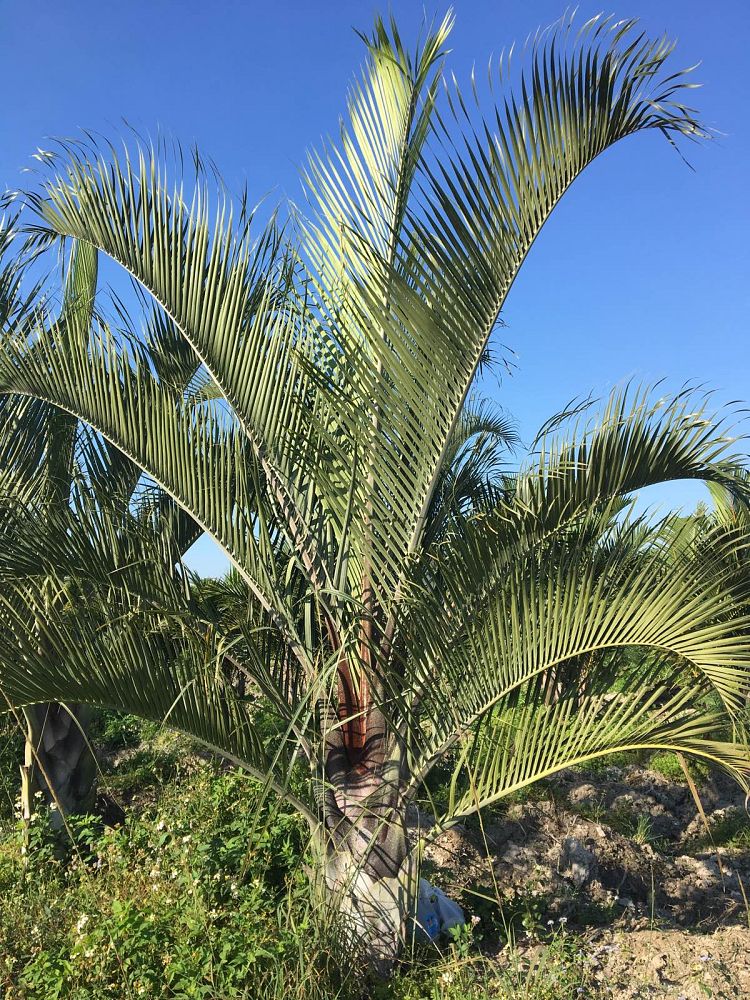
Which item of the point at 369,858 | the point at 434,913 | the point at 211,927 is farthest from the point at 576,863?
the point at 211,927

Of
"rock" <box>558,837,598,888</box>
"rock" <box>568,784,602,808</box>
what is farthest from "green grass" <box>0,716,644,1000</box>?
"rock" <box>568,784,602,808</box>

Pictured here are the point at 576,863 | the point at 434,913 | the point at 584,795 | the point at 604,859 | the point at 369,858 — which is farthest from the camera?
the point at 584,795

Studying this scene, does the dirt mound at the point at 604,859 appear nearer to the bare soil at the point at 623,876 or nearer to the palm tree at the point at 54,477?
the bare soil at the point at 623,876

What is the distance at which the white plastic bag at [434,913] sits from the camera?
9.77 feet

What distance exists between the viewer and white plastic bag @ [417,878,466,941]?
2979mm

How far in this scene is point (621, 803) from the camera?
17.1 feet

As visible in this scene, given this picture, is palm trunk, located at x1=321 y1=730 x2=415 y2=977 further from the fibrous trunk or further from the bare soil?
the bare soil

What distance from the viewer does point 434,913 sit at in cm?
307

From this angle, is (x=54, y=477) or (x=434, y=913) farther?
(x=54, y=477)

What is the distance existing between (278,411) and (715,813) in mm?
4596

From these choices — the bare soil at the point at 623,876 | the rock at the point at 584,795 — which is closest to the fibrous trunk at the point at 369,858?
the bare soil at the point at 623,876

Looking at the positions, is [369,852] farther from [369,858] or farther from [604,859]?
[604,859]

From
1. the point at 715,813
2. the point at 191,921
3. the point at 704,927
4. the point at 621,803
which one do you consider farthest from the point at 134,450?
the point at 715,813

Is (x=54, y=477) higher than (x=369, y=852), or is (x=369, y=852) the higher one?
(x=54, y=477)
